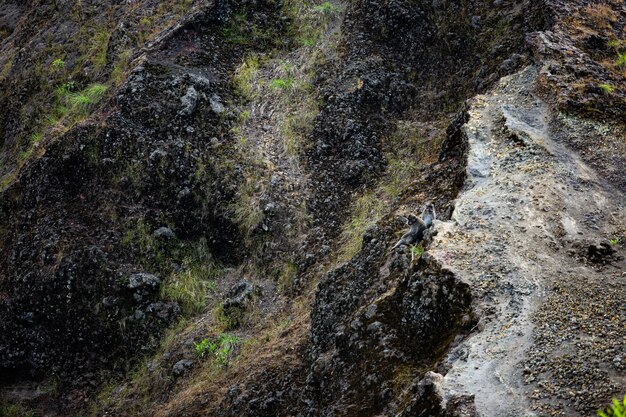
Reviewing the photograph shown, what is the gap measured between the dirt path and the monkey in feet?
1.23

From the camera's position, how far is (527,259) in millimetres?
7660

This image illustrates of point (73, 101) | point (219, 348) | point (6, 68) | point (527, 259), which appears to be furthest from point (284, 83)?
point (6, 68)

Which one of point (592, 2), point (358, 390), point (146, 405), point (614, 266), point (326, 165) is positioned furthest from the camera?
point (326, 165)

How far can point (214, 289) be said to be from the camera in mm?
13273

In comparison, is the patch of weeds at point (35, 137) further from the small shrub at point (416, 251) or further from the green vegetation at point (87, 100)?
the small shrub at point (416, 251)

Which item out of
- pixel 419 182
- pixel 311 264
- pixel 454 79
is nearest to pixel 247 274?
pixel 311 264

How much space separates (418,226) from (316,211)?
4383 millimetres

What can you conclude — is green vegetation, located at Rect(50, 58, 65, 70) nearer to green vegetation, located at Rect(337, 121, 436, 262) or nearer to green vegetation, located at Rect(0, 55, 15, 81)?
green vegetation, located at Rect(0, 55, 15, 81)

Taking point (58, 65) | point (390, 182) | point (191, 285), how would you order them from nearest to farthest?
1. point (390, 182)
2. point (191, 285)
3. point (58, 65)

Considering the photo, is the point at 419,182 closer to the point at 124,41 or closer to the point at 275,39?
the point at 275,39

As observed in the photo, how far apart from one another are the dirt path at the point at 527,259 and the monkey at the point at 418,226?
1.23 ft

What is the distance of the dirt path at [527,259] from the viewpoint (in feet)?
19.8

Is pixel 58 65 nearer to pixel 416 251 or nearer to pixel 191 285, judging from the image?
pixel 191 285

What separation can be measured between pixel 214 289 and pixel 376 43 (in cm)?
738
